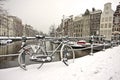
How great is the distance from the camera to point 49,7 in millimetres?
6250

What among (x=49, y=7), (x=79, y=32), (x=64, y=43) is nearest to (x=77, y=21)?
(x=79, y=32)

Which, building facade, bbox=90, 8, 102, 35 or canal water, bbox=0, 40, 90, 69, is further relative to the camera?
building facade, bbox=90, 8, 102, 35

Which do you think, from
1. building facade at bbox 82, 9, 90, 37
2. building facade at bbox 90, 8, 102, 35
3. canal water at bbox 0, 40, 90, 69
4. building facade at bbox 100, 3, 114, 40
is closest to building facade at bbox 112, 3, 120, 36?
building facade at bbox 100, 3, 114, 40

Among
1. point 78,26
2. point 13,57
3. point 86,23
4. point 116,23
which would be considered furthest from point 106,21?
point 13,57

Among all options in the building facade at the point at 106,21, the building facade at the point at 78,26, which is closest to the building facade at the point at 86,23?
the building facade at the point at 78,26

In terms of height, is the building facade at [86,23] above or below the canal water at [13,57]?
above

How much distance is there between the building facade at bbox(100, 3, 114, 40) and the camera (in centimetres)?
2678

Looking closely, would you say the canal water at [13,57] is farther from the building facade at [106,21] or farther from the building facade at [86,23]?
the building facade at [86,23]

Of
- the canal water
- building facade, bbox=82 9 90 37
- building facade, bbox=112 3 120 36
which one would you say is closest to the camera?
the canal water

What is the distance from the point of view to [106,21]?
2775 centimetres

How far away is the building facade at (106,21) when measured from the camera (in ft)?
87.9

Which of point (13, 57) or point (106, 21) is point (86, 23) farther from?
point (13, 57)

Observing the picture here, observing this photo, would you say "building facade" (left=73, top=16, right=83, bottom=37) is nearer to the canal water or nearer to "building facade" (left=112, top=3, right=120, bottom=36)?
"building facade" (left=112, top=3, right=120, bottom=36)

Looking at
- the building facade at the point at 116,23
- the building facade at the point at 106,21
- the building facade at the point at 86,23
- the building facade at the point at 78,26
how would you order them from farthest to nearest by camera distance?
the building facade at the point at 78,26 → the building facade at the point at 86,23 → the building facade at the point at 106,21 → the building facade at the point at 116,23
